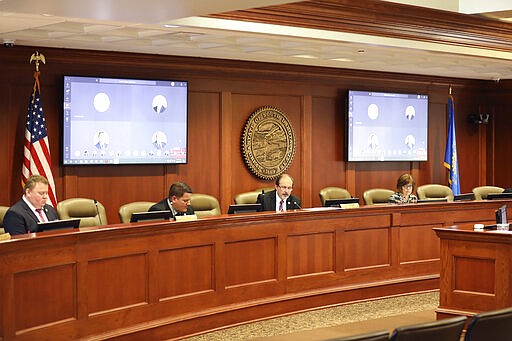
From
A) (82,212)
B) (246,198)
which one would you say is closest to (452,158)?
(246,198)

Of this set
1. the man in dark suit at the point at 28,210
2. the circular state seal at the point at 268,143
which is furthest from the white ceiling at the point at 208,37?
the man in dark suit at the point at 28,210

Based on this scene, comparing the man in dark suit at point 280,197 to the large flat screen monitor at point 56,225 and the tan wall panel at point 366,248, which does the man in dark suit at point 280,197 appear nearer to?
the tan wall panel at point 366,248

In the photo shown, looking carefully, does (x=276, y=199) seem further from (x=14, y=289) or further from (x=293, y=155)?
(x=14, y=289)

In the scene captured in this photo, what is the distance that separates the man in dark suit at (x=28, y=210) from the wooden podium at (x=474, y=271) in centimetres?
313

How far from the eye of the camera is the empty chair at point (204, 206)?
8.57 m

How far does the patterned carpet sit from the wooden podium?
0.56 metres

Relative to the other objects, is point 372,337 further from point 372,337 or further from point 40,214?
point 40,214

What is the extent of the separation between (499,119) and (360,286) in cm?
604

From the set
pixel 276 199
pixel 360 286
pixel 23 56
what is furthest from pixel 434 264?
pixel 23 56

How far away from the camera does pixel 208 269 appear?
7.07 metres

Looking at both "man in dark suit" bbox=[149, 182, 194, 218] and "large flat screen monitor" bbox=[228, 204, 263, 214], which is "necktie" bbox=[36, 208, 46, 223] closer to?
"man in dark suit" bbox=[149, 182, 194, 218]

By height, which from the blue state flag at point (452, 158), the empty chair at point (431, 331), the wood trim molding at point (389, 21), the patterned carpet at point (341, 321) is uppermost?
the wood trim molding at point (389, 21)

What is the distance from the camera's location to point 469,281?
6980 millimetres

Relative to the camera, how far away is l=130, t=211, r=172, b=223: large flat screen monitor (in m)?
6.71
